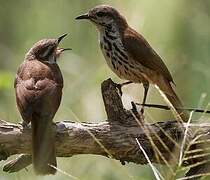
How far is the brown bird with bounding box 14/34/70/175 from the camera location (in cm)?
593

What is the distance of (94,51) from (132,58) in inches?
53.3

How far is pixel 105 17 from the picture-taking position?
26.8 ft

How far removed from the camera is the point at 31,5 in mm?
9766


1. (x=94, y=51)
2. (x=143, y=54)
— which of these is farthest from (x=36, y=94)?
(x=94, y=51)

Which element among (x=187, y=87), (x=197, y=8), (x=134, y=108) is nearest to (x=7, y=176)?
(x=134, y=108)

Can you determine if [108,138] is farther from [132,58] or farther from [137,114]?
[132,58]

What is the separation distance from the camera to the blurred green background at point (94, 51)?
8008 mm

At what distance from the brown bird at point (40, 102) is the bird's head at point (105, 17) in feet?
1.94

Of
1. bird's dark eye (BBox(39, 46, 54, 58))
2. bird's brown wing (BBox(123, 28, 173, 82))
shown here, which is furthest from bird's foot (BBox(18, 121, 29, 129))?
bird's brown wing (BBox(123, 28, 173, 82))

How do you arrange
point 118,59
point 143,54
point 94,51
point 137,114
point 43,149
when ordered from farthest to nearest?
point 94,51, point 143,54, point 118,59, point 137,114, point 43,149

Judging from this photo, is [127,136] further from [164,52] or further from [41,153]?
[164,52]

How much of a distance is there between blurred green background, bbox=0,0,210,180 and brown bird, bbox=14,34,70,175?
0.56 metres

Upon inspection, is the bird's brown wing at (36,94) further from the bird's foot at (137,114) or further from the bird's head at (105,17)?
the bird's head at (105,17)

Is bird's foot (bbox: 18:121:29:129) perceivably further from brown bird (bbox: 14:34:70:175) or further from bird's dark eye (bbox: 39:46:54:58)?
bird's dark eye (bbox: 39:46:54:58)
